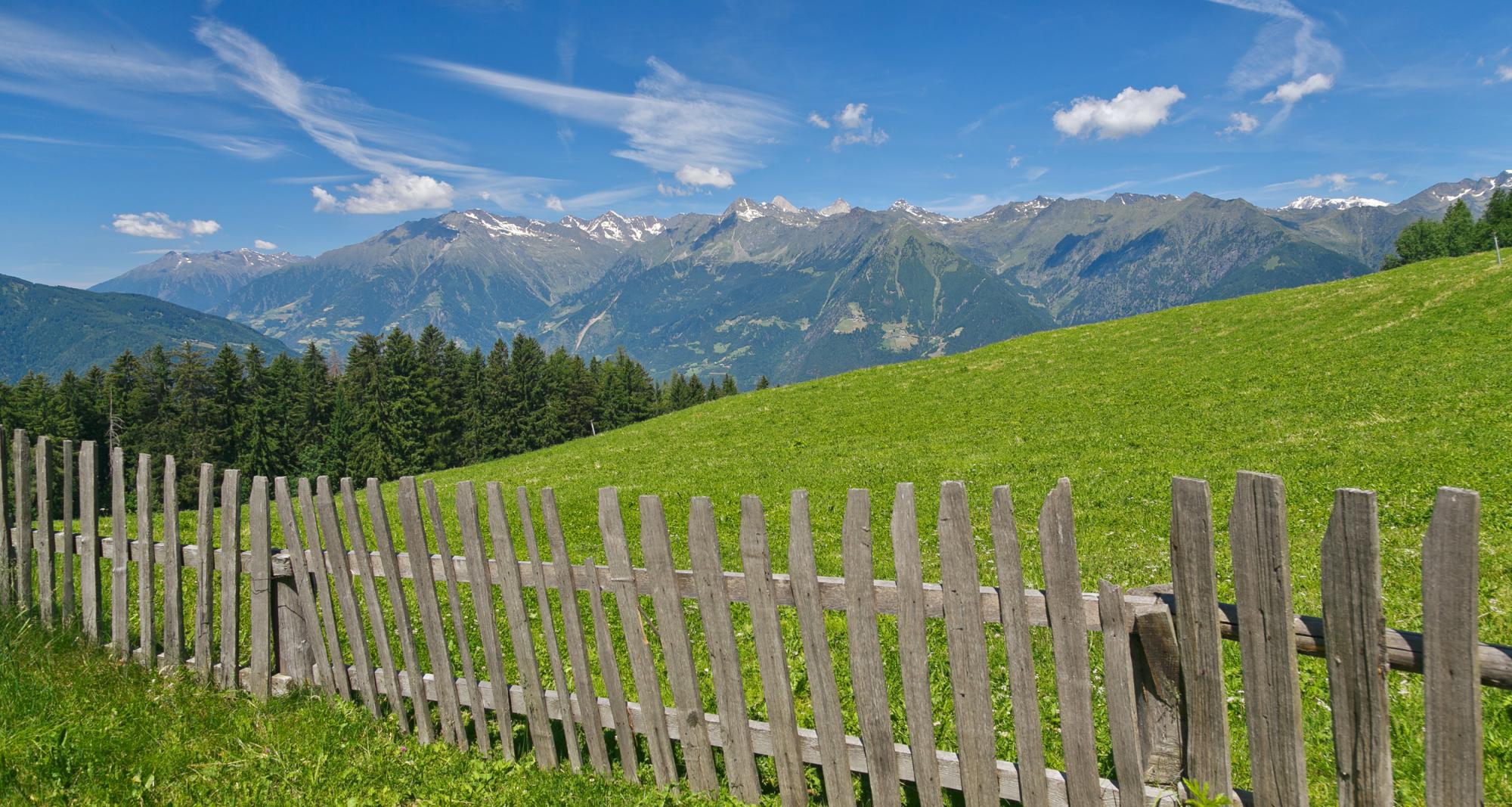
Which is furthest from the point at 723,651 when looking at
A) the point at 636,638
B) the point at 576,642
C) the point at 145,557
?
the point at 145,557

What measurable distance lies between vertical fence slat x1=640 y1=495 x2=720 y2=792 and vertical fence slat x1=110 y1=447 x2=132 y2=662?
5.35m

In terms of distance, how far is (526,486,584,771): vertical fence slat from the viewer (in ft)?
16.3

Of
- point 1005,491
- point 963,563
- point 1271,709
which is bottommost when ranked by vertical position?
point 1271,709

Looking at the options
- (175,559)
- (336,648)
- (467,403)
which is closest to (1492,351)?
(336,648)

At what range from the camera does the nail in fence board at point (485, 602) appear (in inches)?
206

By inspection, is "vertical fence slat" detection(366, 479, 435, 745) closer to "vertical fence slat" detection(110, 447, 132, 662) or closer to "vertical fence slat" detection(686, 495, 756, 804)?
"vertical fence slat" detection(686, 495, 756, 804)

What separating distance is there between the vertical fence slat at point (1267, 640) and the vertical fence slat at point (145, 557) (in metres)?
8.23

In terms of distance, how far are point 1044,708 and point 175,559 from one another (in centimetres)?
802

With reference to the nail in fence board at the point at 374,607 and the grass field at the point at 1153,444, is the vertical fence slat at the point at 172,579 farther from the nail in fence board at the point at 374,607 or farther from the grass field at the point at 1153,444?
the grass field at the point at 1153,444

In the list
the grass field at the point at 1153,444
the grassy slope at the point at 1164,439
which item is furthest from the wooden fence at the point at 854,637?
the grassy slope at the point at 1164,439

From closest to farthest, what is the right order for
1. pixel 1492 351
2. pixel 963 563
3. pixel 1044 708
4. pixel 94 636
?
pixel 963 563 → pixel 1044 708 → pixel 94 636 → pixel 1492 351

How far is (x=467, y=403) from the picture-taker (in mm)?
81812

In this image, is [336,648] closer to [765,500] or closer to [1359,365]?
[765,500]

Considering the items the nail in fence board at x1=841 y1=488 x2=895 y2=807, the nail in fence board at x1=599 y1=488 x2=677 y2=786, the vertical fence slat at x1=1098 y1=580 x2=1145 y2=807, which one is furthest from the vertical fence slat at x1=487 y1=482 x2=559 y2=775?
the vertical fence slat at x1=1098 y1=580 x2=1145 y2=807
